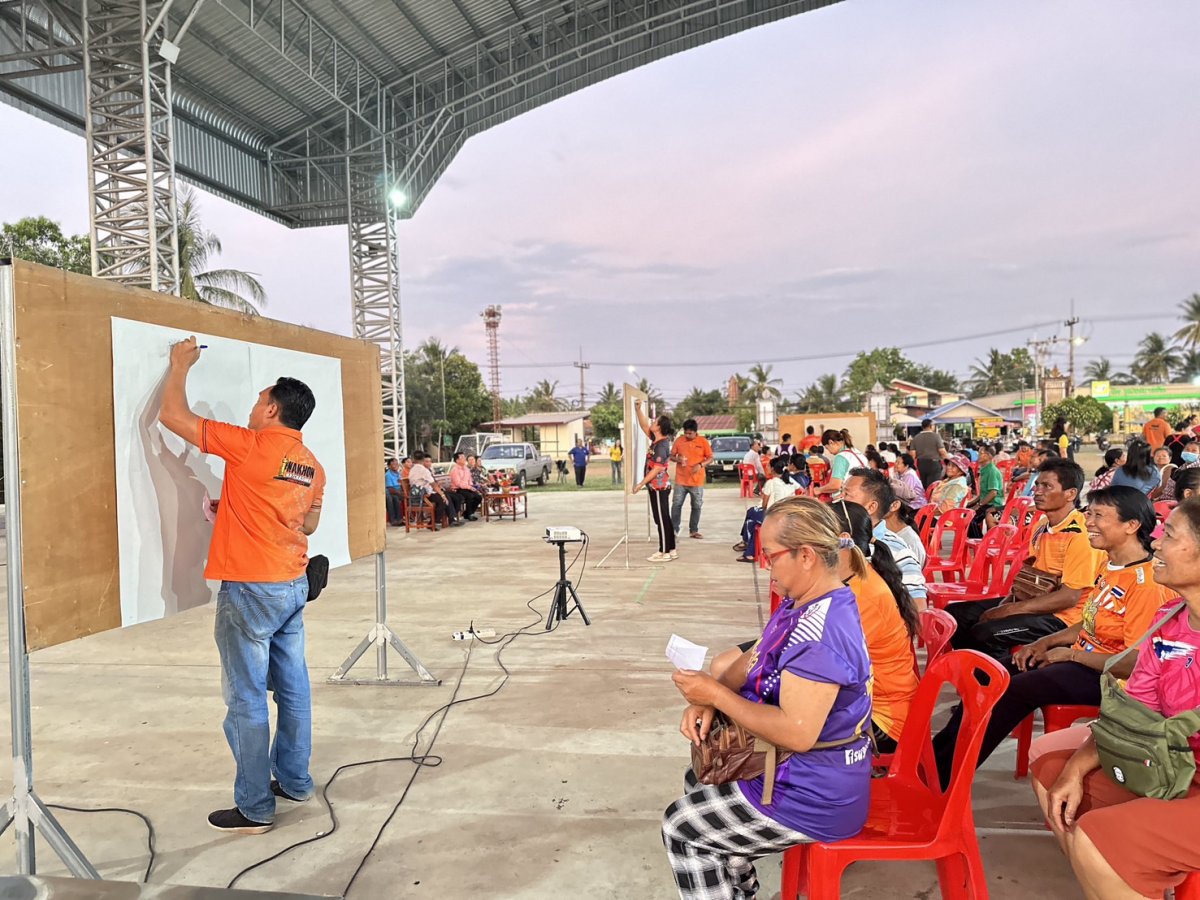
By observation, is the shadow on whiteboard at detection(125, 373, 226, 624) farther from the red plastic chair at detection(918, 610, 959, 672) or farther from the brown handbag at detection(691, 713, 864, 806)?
the red plastic chair at detection(918, 610, 959, 672)

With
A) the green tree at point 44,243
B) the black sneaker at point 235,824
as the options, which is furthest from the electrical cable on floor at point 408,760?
the green tree at point 44,243

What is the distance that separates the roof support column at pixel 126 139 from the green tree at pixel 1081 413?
36.6 meters

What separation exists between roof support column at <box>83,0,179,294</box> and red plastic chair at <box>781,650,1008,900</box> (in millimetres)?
11834

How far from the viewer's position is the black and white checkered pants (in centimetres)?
181

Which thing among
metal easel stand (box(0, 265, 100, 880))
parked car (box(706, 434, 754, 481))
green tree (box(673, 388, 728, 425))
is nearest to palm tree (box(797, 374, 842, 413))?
green tree (box(673, 388, 728, 425))

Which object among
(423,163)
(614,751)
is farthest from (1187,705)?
(423,163)

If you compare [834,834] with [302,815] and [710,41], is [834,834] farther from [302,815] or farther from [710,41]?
[710,41]

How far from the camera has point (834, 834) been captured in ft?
6.01

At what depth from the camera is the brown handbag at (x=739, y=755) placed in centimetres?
179

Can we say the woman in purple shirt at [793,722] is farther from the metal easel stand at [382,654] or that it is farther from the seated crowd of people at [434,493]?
the seated crowd of people at [434,493]

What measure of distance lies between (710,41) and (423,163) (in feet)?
26.2

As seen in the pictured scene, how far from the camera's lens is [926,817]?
2.05m

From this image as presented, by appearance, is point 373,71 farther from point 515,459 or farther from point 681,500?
point 681,500

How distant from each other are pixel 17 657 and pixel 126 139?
11.4 meters
